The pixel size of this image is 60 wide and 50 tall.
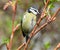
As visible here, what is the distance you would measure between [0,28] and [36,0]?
0.75 meters

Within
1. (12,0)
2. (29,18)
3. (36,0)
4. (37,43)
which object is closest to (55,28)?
(37,43)

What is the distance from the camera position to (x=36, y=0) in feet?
14.9

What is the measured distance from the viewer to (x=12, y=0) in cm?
179

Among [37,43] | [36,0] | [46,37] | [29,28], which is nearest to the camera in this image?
[29,28]

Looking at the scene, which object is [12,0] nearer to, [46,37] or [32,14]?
[32,14]

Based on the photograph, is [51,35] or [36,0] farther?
[51,35]

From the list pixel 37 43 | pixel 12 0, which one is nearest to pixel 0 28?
pixel 37 43

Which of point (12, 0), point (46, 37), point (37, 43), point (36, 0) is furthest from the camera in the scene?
point (46, 37)

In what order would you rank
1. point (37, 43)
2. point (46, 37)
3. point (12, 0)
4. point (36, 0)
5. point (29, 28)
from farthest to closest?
point (46, 37)
point (37, 43)
point (36, 0)
point (29, 28)
point (12, 0)

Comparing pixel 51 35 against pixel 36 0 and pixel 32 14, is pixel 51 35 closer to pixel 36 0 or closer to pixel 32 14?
Answer: pixel 36 0

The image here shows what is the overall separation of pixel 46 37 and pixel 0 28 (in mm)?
887

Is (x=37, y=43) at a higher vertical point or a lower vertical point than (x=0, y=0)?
lower

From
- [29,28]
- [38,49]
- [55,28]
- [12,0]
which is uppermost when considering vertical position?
[12,0]

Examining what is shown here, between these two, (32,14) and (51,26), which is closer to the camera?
(32,14)
